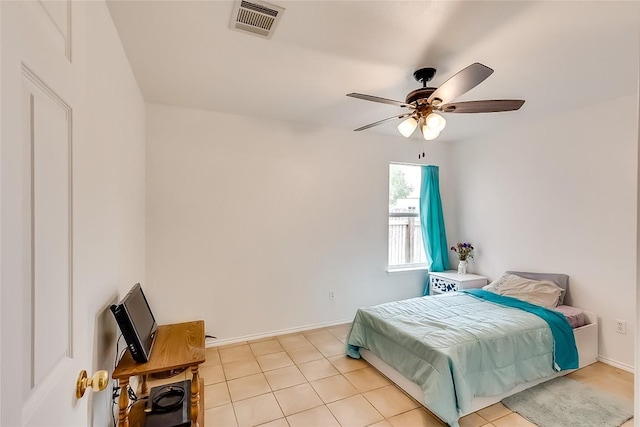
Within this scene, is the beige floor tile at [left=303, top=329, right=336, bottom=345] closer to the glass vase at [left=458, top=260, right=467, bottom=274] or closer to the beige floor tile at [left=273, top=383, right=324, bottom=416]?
the beige floor tile at [left=273, top=383, right=324, bottom=416]

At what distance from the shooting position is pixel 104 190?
5.20 feet

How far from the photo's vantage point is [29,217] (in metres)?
0.58

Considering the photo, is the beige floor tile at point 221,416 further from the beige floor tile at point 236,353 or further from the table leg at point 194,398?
the beige floor tile at point 236,353

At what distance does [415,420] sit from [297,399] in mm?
886

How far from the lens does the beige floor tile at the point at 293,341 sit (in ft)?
10.7

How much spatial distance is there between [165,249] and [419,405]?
272 cm

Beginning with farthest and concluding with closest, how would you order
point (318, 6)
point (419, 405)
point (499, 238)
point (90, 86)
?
point (499, 238) < point (419, 405) < point (318, 6) < point (90, 86)

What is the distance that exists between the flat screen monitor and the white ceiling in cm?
164

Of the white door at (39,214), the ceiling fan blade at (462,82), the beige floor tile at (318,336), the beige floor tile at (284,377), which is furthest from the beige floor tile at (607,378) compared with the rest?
the white door at (39,214)

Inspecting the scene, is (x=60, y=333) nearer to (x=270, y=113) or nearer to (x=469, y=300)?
(x=270, y=113)

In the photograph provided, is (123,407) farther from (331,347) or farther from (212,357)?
(331,347)

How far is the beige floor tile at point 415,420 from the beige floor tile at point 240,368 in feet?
4.25

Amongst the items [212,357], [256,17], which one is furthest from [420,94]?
[212,357]

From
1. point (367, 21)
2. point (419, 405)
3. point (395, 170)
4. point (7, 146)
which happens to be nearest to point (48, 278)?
point (7, 146)
